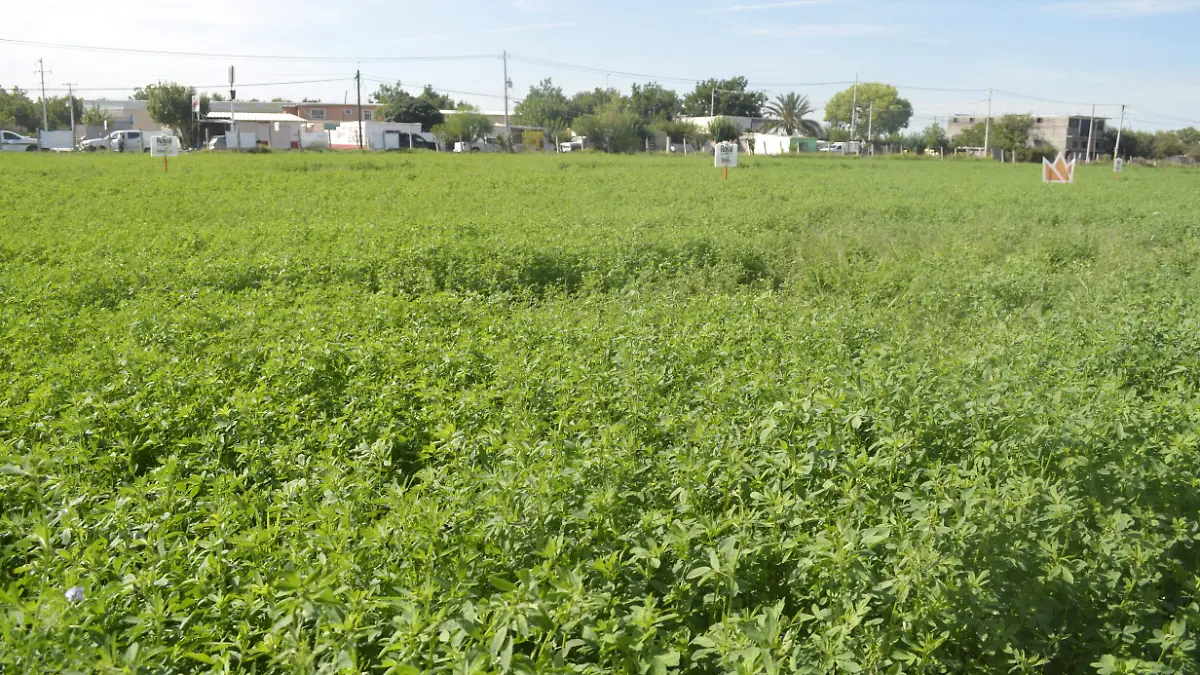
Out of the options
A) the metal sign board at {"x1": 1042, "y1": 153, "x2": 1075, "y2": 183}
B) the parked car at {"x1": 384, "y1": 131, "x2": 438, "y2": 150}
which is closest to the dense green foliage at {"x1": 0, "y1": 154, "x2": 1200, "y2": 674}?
the metal sign board at {"x1": 1042, "y1": 153, "x2": 1075, "y2": 183}

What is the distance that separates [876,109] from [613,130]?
65470 mm

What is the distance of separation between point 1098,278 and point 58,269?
12244mm

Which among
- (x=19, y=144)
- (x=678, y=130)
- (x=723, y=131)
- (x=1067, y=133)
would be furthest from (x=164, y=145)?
(x=1067, y=133)

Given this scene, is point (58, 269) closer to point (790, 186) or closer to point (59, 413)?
point (59, 413)

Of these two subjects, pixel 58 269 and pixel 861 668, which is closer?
pixel 861 668

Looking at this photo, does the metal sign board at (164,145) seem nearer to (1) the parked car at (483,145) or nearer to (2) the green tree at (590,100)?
(1) the parked car at (483,145)

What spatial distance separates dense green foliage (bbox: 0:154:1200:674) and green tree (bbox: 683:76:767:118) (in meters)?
98.1

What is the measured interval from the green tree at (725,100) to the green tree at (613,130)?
28024 millimetres

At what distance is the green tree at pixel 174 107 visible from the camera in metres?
63.3

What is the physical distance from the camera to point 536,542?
3.56 m

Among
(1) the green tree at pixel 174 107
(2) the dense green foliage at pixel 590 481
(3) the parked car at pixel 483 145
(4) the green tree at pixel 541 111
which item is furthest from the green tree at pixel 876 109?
(2) the dense green foliage at pixel 590 481

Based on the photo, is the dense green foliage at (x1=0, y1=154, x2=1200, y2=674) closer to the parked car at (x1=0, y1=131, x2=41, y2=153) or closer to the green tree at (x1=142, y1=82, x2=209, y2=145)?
the parked car at (x1=0, y1=131, x2=41, y2=153)

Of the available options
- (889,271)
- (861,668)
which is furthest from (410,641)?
(889,271)

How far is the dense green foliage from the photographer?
309 cm
